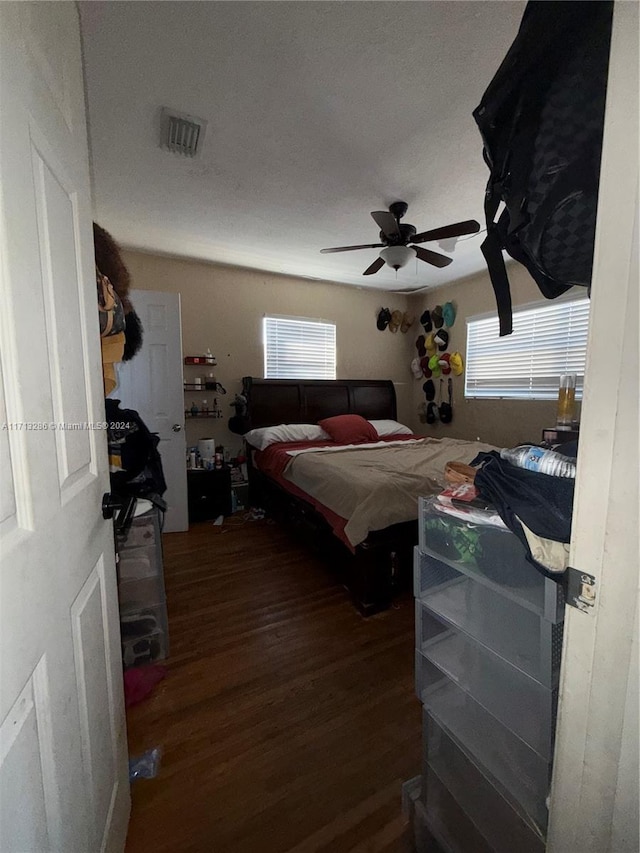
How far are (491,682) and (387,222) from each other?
243 centimetres

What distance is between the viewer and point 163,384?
122 inches

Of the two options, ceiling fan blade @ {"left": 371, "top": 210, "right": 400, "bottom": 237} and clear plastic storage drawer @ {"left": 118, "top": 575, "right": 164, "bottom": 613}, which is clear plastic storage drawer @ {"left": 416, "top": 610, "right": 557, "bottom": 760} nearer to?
clear plastic storage drawer @ {"left": 118, "top": 575, "right": 164, "bottom": 613}

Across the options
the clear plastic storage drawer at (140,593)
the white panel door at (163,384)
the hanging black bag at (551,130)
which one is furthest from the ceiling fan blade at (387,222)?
the clear plastic storage drawer at (140,593)

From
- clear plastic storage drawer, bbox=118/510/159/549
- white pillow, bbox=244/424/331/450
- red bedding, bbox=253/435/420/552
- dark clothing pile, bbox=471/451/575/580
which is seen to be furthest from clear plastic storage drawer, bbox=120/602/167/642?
white pillow, bbox=244/424/331/450

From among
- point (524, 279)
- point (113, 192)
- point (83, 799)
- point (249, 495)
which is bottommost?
point (249, 495)

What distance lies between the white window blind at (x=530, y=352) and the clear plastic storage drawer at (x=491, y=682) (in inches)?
116

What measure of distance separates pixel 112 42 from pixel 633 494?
215 centimetres

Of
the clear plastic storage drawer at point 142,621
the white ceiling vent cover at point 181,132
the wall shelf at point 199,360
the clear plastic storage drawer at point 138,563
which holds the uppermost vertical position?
the white ceiling vent cover at point 181,132

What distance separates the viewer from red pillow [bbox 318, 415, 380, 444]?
3633 mm

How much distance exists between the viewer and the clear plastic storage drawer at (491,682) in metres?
0.75

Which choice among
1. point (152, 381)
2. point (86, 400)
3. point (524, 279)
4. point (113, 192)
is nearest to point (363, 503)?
point (86, 400)

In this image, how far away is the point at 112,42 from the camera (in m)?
1.32

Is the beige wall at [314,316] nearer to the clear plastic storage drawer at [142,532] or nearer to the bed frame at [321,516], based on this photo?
the bed frame at [321,516]

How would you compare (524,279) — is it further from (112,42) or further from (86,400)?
(86,400)
